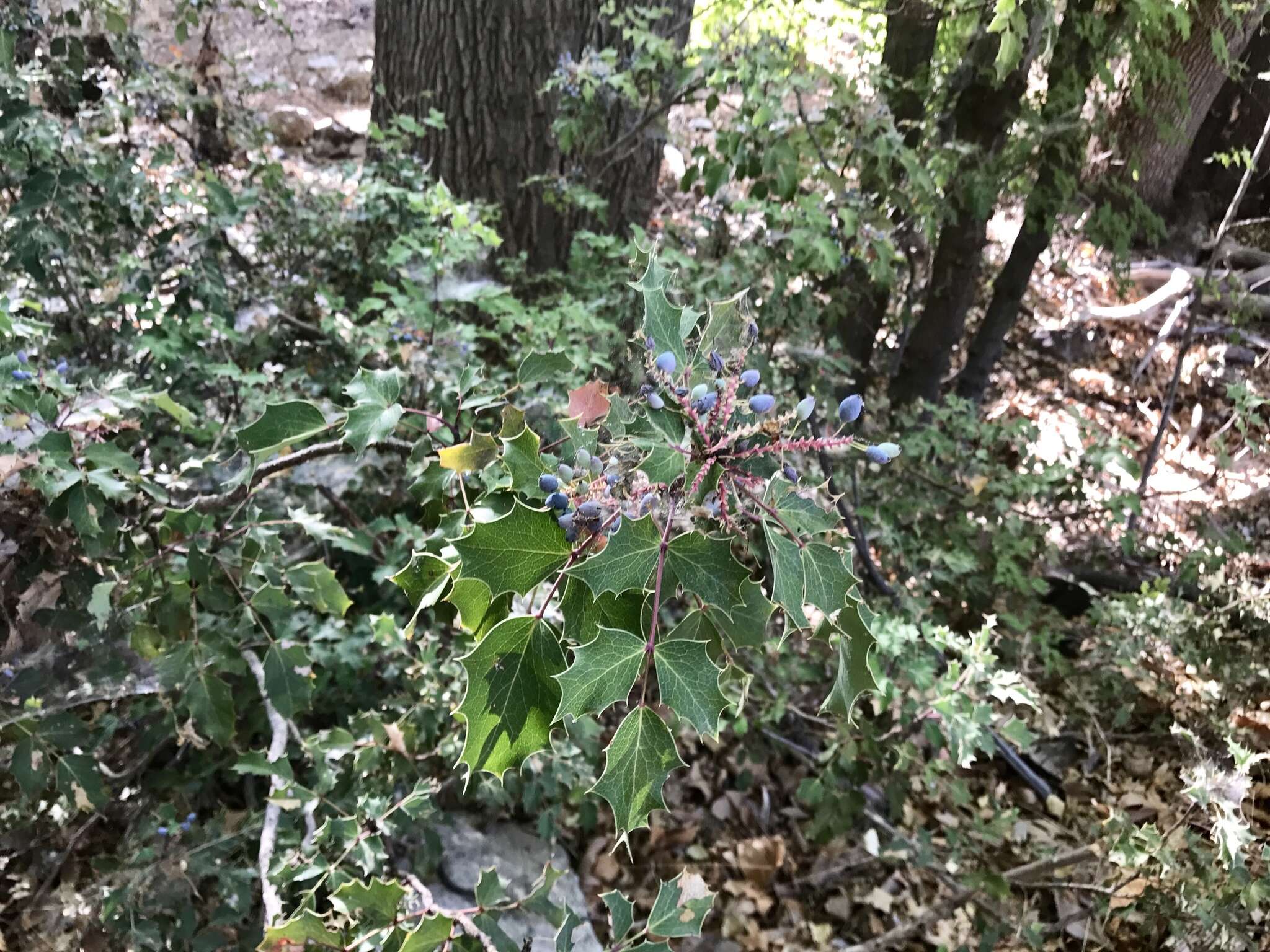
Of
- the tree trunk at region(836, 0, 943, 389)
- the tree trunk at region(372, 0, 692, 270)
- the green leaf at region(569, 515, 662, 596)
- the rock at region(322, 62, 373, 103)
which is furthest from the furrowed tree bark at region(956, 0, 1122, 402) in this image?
the rock at region(322, 62, 373, 103)

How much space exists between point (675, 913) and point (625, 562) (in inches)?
25.2

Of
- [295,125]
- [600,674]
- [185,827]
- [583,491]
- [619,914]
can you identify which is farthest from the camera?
[295,125]

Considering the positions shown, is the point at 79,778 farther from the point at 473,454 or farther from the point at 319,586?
the point at 473,454

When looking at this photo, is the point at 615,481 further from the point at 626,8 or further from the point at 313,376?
the point at 626,8

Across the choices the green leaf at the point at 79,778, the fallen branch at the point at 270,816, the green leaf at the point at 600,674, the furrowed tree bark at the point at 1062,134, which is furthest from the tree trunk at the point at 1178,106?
the green leaf at the point at 79,778

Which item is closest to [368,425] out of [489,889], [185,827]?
[489,889]

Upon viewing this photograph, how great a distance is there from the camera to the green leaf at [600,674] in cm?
63

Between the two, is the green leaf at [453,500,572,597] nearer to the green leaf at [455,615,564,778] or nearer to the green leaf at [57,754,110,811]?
the green leaf at [455,615,564,778]

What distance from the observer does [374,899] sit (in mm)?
979

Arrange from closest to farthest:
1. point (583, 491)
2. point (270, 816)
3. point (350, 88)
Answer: point (583, 491) → point (270, 816) → point (350, 88)

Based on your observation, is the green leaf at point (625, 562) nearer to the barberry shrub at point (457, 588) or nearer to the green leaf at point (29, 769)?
the barberry shrub at point (457, 588)

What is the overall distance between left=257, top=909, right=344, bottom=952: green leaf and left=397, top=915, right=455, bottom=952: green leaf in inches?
4.1

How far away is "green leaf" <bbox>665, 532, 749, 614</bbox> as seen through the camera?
2.23 ft

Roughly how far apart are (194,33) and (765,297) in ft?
14.3
